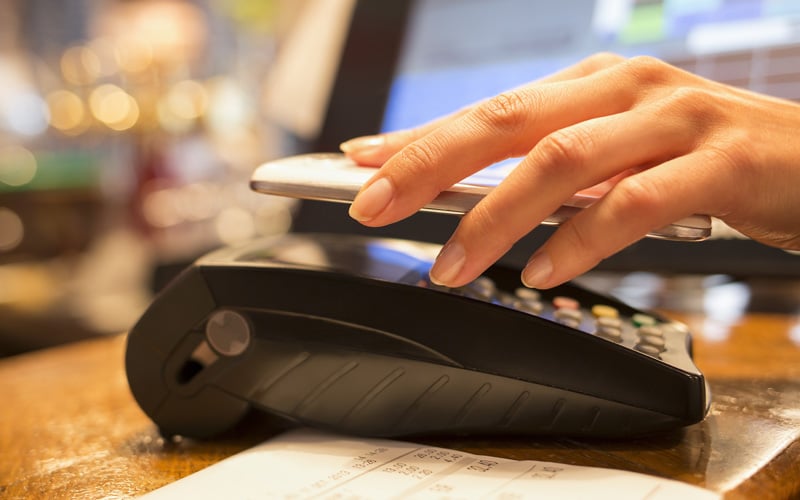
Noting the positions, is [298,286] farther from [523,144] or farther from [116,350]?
[116,350]

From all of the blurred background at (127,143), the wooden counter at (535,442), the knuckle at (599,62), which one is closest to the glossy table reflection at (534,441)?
the wooden counter at (535,442)

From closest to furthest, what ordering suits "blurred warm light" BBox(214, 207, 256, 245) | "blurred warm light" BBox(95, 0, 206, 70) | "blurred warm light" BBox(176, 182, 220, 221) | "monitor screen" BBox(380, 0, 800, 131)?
"monitor screen" BBox(380, 0, 800, 131), "blurred warm light" BBox(214, 207, 256, 245), "blurred warm light" BBox(176, 182, 220, 221), "blurred warm light" BBox(95, 0, 206, 70)

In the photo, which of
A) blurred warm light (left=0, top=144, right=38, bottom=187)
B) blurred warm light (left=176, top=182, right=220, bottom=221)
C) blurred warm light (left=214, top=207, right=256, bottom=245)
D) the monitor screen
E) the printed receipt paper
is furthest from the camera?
blurred warm light (left=176, top=182, right=220, bottom=221)

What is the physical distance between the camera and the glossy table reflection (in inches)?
12.5

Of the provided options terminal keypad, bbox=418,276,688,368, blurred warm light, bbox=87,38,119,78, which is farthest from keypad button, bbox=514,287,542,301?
blurred warm light, bbox=87,38,119,78

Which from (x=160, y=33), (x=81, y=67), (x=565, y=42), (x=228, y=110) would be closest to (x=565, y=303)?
(x=565, y=42)

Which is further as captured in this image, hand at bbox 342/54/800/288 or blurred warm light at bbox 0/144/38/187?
blurred warm light at bbox 0/144/38/187

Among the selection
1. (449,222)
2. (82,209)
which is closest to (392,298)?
(449,222)

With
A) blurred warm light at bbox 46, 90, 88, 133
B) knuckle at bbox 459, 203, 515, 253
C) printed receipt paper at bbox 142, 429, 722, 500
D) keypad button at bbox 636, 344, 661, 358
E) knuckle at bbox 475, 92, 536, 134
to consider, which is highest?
knuckle at bbox 475, 92, 536, 134

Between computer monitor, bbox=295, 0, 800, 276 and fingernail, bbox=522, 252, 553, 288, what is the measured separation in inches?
8.3

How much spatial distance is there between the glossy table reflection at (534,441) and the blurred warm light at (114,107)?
2.21 meters

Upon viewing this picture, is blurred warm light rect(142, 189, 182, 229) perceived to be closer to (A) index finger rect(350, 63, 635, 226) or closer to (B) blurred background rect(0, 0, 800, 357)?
(B) blurred background rect(0, 0, 800, 357)

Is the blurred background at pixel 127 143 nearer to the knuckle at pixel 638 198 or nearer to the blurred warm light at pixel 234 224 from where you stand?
the blurred warm light at pixel 234 224

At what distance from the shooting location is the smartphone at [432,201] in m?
0.32
